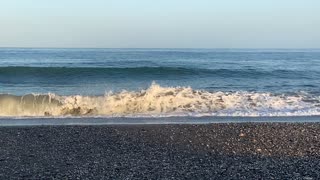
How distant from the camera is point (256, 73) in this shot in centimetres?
3108

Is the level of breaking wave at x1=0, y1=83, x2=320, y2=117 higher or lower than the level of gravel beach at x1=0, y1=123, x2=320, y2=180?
lower

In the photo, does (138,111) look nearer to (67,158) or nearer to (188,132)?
(188,132)

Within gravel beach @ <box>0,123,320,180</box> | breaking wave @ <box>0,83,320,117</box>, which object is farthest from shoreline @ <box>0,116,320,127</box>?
gravel beach @ <box>0,123,320,180</box>

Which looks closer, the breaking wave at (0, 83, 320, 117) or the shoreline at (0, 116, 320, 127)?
the shoreline at (0, 116, 320, 127)

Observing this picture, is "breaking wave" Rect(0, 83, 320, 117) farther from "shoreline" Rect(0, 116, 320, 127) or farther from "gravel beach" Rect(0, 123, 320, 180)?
"gravel beach" Rect(0, 123, 320, 180)

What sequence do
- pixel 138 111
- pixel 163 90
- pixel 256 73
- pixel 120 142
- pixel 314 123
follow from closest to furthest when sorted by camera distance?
pixel 120 142 → pixel 314 123 → pixel 138 111 → pixel 163 90 → pixel 256 73

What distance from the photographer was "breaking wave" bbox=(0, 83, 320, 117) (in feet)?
48.8

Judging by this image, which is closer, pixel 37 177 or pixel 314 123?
pixel 37 177

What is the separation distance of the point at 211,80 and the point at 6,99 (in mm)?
13820

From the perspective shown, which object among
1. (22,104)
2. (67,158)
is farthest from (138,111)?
(67,158)

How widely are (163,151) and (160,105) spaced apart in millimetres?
7247

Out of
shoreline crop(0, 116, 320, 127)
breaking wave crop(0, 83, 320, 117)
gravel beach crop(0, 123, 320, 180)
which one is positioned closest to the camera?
gravel beach crop(0, 123, 320, 180)

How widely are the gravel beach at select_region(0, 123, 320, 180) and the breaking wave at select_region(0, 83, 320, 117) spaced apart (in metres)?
3.15

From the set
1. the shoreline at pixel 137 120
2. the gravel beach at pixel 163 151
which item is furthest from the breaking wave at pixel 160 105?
the gravel beach at pixel 163 151
